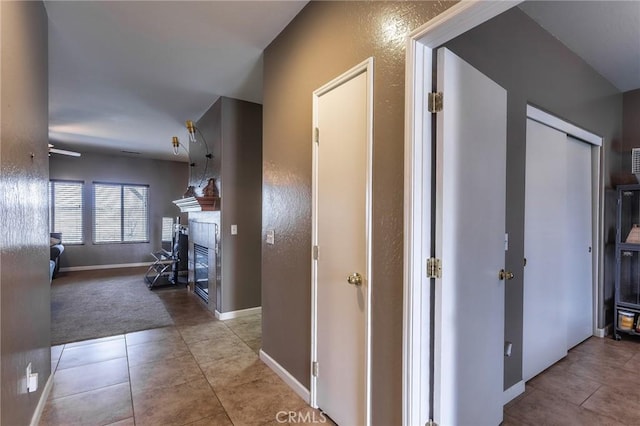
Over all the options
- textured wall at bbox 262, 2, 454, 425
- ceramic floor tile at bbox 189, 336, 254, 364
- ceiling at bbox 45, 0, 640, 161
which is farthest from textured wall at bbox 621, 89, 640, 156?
ceramic floor tile at bbox 189, 336, 254, 364

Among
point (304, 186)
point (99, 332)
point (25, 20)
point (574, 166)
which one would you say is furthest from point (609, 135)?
point (99, 332)

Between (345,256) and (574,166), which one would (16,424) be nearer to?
(345,256)

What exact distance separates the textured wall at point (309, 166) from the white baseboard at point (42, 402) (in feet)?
5.01

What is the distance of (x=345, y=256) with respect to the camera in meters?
1.85

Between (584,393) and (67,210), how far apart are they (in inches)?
366

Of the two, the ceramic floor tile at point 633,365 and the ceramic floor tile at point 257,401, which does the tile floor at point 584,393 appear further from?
the ceramic floor tile at point 257,401

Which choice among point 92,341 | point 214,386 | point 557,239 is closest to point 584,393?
point 557,239

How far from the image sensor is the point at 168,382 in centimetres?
242

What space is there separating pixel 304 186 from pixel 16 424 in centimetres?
201

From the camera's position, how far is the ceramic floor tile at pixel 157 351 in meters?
2.83

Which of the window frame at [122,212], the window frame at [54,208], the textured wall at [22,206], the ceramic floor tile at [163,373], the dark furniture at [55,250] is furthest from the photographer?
the window frame at [122,212]

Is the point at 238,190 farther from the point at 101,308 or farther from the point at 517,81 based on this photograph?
the point at 517,81

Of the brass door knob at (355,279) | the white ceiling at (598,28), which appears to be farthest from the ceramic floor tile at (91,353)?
the white ceiling at (598,28)

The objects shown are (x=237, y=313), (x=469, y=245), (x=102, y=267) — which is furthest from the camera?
(x=102, y=267)
